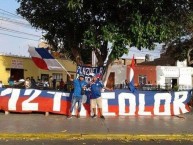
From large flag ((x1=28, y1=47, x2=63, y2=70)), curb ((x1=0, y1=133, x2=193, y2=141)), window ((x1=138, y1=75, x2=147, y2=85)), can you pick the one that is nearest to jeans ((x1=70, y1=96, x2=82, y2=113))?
large flag ((x1=28, y1=47, x2=63, y2=70))

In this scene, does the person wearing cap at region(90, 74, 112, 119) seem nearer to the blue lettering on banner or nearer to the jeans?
the jeans

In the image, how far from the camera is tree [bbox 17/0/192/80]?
16297 millimetres

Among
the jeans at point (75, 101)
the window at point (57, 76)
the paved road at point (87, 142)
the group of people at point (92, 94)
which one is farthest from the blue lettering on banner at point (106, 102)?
the window at point (57, 76)

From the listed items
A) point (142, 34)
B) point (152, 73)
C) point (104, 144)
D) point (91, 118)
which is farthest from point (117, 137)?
point (152, 73)

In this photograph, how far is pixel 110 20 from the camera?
56.3ft

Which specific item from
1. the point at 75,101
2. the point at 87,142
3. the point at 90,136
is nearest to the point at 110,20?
the point at 75,101

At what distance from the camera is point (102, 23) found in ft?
56.6

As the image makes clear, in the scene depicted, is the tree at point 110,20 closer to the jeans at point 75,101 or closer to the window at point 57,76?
the jeans at point 75,101

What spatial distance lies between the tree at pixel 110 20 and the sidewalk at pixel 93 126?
2805 millimetres

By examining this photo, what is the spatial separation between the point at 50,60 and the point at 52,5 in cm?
281

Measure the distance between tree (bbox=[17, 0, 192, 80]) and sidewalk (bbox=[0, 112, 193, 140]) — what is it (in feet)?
9.20

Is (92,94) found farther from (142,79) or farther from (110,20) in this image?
(142,79)

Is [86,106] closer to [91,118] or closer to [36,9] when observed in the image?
[91,118]

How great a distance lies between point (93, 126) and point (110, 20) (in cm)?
479
